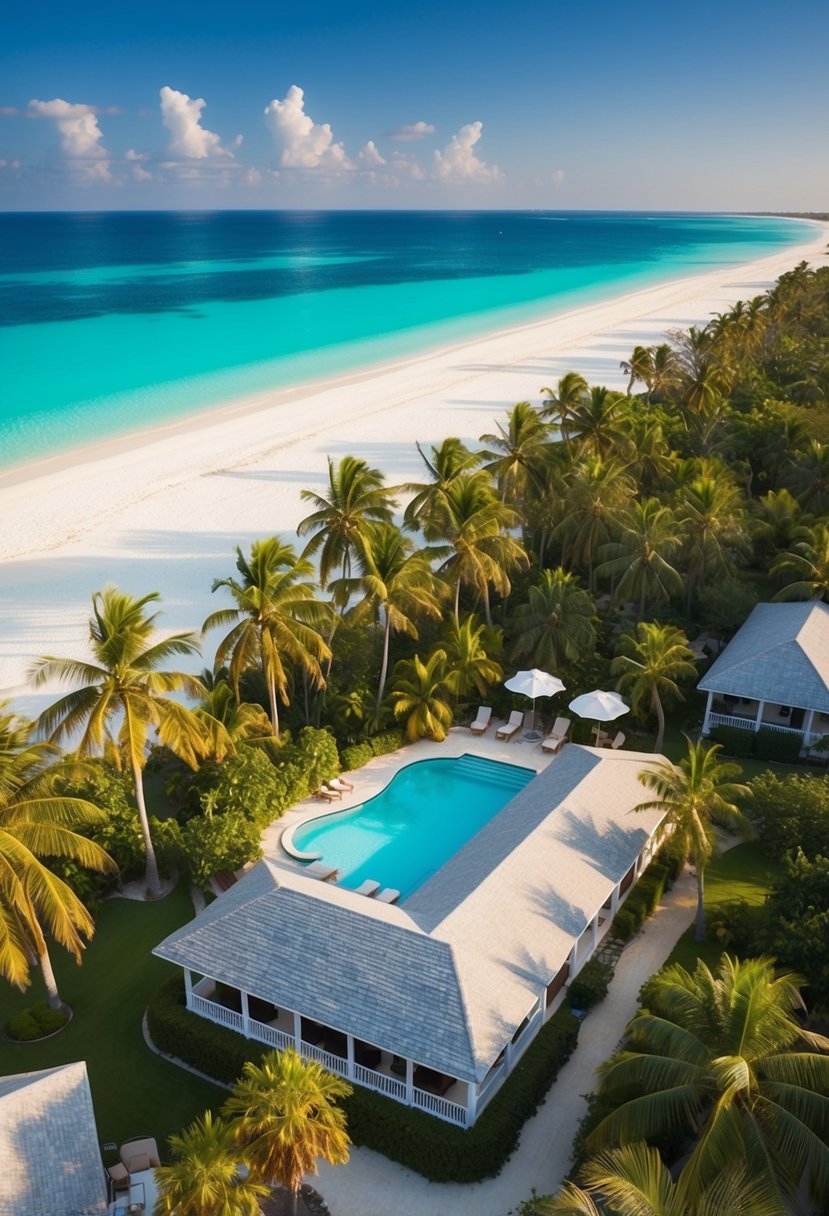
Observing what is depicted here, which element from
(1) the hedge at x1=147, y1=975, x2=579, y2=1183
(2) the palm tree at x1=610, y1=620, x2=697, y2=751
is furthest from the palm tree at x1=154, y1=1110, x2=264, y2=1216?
(2) the palm tree at x1=610, y1=620, x2=697, y2=751

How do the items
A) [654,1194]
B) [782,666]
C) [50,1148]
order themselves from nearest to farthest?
[654,1194] → [50,1148] → [782,666]

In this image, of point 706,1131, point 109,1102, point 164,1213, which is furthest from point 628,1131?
point 109,1102

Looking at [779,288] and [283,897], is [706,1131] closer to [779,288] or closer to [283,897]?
[283,897]

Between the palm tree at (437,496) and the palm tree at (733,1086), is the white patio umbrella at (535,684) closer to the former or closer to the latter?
the palm tree at (437,496)

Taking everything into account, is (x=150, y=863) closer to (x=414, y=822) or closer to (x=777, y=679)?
(x=414, y=822)

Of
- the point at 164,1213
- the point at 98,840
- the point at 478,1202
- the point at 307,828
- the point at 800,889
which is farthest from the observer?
the point at 307,828

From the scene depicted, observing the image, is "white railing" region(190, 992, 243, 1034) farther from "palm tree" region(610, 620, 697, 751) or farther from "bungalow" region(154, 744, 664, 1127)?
"palm tree" region(610, 620, 697, 751)

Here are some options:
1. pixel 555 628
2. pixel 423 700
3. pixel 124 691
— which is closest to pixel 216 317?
pixel 555 628
